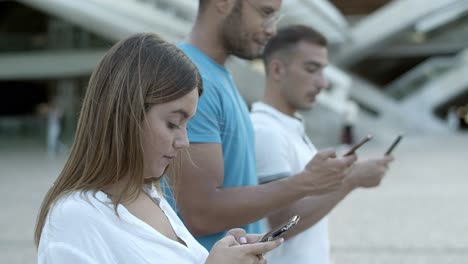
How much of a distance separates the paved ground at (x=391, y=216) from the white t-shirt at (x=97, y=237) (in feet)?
15.6

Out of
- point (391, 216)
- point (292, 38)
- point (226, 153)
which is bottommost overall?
point (391, 216)

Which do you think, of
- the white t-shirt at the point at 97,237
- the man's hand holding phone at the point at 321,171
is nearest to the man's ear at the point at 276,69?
the man's hand holding phone at the point at 321,171

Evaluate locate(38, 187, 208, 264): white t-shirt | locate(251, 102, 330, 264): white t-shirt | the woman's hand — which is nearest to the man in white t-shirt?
locate(251, 102, 330, 264): white t-shirt

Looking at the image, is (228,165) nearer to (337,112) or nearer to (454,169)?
(454,169)

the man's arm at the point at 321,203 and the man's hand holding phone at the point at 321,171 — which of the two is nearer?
the man's hand holding phone at the point at 321,171

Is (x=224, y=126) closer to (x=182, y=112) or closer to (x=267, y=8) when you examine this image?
(x=267, y=8)

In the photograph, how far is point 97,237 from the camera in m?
1.45

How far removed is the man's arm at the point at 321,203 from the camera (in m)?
2.64

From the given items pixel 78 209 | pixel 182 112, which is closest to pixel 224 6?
pixel 182 112

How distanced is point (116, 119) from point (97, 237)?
0.24 metres

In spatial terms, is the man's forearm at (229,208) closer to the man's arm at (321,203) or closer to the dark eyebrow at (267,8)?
the man's arm at (321,203)

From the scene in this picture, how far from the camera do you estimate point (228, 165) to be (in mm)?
2363

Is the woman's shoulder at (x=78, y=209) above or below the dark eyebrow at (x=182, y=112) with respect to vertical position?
below

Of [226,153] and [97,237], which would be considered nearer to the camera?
[97,237]
